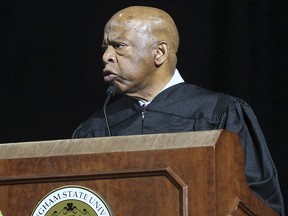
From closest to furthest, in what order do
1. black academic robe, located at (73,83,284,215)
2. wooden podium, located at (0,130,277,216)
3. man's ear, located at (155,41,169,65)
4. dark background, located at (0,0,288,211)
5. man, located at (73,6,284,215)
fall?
wooden podium, located at (0,130,277,216) → black academic robe, located at (73,83,284,215) → man, located at (73,6,284,215) → man's ear, located at (155,41,169,65) → dark background, located at (0,0,288,211)

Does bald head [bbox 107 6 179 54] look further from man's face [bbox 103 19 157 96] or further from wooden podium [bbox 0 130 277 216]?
wooden podium [bbox 0 130 277 216]

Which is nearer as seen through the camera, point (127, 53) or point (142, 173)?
point (142, 173)

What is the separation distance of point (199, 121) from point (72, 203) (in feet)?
2.51

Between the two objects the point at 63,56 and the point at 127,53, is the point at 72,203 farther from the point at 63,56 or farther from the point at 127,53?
the point at 63,56

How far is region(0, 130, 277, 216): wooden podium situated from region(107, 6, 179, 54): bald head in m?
0.77

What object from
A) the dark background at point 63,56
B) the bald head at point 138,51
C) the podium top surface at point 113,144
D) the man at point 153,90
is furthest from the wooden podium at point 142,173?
the dark background at point 63,56

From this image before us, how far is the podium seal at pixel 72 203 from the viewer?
8.55 feet

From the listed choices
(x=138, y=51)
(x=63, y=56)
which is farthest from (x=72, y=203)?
(x=63, y=56)

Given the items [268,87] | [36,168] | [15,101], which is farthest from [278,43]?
[36,168]

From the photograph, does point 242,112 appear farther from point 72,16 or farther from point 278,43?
point 72,16

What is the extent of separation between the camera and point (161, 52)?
3.42m

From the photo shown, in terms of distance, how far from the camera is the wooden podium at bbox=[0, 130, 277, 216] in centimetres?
254

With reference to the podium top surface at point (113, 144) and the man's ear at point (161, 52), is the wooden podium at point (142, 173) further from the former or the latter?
the man's ear at point (161, 52)

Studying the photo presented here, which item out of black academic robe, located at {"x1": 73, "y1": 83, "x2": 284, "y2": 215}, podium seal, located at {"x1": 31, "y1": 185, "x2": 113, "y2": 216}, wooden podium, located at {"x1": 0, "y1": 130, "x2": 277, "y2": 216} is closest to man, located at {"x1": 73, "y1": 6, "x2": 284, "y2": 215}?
black academic robe, located at {"x1": 73, "y1": 83, "x2": 284, "y2": 215}
